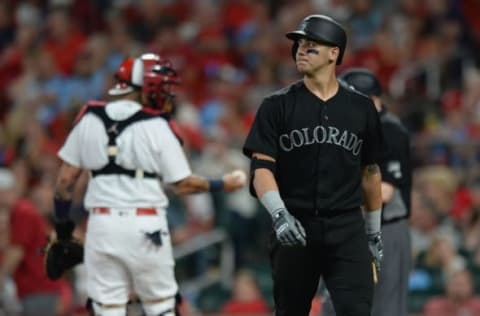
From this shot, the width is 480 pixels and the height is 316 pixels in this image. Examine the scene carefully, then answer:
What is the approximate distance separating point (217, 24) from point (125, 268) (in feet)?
28.6

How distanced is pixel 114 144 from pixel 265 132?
1.55 m

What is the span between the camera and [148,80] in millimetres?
8633

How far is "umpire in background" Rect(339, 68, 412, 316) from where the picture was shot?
8.49 metres

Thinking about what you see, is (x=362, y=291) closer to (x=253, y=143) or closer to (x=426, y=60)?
(x=253, y=143)

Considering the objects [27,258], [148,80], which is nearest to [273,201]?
[148,80]

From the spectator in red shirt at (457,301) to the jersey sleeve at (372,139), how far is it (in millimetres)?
4489

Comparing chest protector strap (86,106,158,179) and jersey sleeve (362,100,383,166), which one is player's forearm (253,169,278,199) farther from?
chest protector strap (86,106,158,179)

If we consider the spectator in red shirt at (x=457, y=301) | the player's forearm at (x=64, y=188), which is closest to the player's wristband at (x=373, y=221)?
the player's forearm at (x=64, y=188)

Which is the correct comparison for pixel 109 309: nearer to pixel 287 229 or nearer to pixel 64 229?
pixel 64 229

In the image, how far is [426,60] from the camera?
603 inches

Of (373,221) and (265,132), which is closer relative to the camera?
(265,132)

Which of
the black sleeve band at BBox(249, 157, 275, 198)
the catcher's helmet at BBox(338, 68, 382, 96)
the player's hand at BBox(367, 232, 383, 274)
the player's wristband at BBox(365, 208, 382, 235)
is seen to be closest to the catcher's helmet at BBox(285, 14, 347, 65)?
the black sleeve band at BBox(249, 157, 275, 198)

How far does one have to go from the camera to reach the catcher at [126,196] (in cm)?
837

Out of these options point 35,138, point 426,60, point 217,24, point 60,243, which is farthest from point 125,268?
point 217,24
